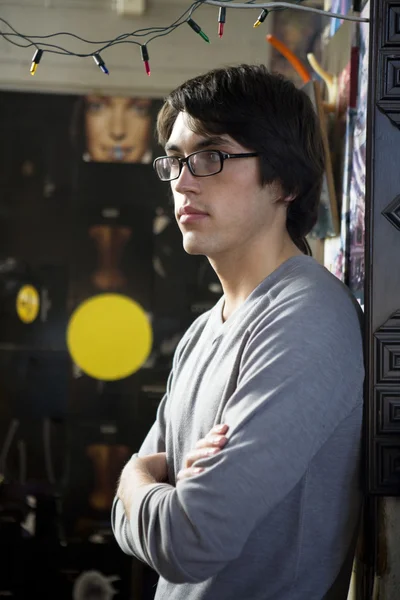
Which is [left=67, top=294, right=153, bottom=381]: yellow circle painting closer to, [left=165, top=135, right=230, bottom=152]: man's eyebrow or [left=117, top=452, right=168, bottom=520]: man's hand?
[left=117, top=452, right=168, bottom=520]: man's hand

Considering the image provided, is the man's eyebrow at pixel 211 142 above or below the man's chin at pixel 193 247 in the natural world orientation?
above

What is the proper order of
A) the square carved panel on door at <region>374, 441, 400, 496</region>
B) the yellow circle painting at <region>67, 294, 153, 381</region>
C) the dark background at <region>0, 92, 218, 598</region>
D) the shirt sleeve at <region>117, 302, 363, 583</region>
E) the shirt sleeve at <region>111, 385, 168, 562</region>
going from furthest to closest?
1. the yellow circle painting at <region>67, 294, 153, 381</region>
2. the dark background at <region>0, 92, 218, 598</region>
3. the shirt sleeve at <region>111, 385, 168, 562</region>
4. the square carved panel on door at <region>374, 441, 400, 496</region>
5. the shirt sleeve at <region>117, 302, 363, 583</region>

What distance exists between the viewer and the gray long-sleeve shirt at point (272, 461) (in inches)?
40.4

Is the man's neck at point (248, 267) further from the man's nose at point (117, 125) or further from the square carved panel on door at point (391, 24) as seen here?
the man's nose at point (117, 125)

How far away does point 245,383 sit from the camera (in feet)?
3.59

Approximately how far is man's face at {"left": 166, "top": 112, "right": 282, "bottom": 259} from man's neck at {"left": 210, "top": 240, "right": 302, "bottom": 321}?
2cm

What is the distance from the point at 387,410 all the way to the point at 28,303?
250 centimetres

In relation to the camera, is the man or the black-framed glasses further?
the black-framed glasses

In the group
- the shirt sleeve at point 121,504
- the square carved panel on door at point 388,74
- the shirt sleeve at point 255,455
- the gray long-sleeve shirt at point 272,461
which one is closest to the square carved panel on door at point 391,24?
the square carved panel on door at point 388,74

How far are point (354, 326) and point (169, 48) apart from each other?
8.69 ft

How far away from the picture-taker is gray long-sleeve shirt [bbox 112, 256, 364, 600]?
40.4 inches

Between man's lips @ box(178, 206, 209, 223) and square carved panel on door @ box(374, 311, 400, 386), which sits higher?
man's lips @ box(178, 206, 209, 223)

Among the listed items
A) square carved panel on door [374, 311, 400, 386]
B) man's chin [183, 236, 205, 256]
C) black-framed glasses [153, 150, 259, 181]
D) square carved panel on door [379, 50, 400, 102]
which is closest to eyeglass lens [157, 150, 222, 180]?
black-framed glasses [153, 150, 259, 181]

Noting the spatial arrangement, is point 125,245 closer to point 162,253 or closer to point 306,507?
point 162,253
